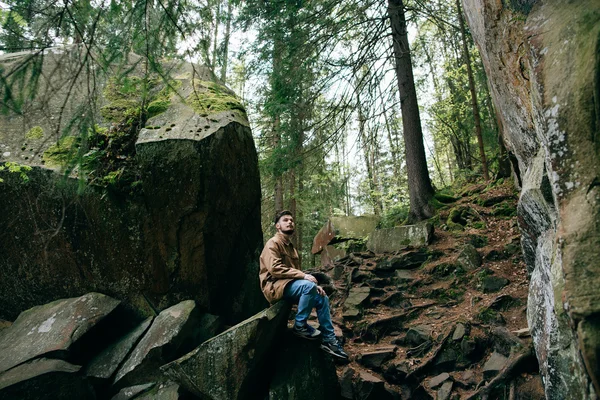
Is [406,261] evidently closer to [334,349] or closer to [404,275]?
[404,275]

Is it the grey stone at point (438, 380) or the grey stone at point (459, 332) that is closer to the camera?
the grey stone at point (438, 380)

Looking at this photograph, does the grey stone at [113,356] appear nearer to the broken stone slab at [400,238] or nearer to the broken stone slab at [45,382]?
the broken stone slab at [45,382]

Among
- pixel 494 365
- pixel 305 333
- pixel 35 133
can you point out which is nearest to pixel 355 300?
pixel 305 333

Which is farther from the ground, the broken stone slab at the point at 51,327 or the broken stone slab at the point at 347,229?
the broken stone slab at the point at 347,229

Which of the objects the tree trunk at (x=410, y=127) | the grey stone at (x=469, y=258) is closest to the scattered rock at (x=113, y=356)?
the grey stone at (x=469, y=258)

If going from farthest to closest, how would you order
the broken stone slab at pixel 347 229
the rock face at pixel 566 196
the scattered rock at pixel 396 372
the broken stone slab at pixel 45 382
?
1. the broken stone slab at pixel 347 229
2. the scattered rock at pixel 396 372
3. the broken stone slab at pixel 45 382
4. the rock face at pixel 566 196

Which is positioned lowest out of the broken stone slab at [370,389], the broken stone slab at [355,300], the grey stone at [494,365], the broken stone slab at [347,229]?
the broken stone slab at [370,389]

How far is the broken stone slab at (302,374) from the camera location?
4461 mm

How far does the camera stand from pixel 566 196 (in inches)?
108

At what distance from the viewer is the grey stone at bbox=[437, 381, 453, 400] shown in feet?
14.9

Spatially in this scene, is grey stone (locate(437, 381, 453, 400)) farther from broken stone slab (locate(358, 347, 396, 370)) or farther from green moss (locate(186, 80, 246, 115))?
green moss (locate(186, 80, 246, 115))

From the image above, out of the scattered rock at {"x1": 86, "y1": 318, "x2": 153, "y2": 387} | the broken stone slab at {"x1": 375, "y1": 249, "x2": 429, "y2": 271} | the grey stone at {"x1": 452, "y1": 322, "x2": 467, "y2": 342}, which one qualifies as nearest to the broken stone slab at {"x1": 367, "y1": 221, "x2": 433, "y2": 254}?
the broken stone slab at {"x1": 375, "y1": 249, "x2": 429, "y2": 271}

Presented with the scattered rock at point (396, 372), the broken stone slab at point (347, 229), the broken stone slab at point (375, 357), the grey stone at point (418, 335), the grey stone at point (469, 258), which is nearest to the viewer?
the scattered rock at point (396, 372)

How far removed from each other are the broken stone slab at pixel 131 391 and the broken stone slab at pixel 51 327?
90 centimetres
